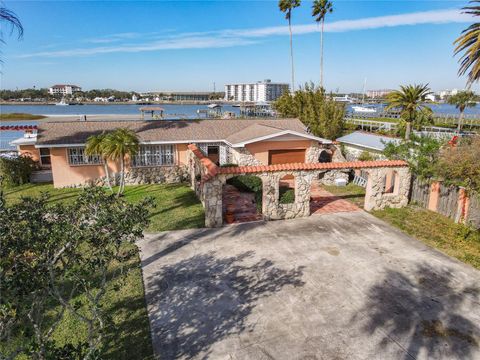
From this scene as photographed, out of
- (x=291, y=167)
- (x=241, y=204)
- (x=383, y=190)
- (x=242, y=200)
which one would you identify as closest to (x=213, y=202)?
(x=241, y=204)

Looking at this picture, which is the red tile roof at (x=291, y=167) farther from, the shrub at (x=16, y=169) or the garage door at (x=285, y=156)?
the shrub at (x=16, y=169)

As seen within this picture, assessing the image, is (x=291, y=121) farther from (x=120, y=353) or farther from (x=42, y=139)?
(x=120, y=353)

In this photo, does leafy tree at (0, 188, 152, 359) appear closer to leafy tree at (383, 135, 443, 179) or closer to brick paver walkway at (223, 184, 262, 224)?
brick paver walkway at (223, 184, 262, 224)

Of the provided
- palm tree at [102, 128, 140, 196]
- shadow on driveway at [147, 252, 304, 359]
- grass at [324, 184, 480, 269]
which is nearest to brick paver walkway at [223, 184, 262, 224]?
shadow on driveway at [147, 252, 304, 359]

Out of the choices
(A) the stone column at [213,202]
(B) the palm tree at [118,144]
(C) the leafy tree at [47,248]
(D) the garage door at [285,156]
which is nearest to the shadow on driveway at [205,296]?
(A) the stone column at [213,202]

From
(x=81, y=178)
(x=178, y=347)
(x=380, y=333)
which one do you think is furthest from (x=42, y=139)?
(x=380, y=333)
